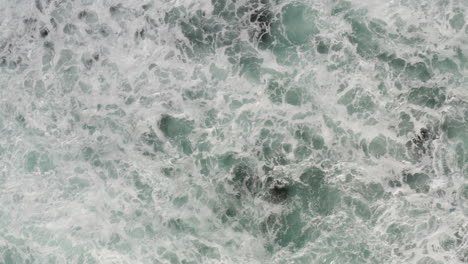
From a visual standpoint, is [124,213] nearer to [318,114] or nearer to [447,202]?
[318,114]

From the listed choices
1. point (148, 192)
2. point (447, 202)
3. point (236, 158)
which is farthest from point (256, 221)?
point (447, 202)

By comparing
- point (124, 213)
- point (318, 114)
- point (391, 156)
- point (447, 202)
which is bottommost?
point (124, 213)

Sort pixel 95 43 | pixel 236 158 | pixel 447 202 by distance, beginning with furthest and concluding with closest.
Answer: pixel 95 43, pixel 236 158, pixel 447 202

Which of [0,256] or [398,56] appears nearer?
[398,56]

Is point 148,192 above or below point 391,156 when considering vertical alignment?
below

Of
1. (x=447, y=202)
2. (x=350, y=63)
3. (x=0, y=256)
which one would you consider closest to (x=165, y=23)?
(x=350, y=63)

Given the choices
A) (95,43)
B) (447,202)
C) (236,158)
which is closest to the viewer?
(447,202)
